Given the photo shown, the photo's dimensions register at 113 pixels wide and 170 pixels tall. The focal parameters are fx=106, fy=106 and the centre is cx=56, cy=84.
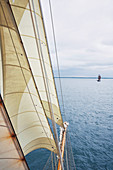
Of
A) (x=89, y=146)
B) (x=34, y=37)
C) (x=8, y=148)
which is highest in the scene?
(x=34, y=37)

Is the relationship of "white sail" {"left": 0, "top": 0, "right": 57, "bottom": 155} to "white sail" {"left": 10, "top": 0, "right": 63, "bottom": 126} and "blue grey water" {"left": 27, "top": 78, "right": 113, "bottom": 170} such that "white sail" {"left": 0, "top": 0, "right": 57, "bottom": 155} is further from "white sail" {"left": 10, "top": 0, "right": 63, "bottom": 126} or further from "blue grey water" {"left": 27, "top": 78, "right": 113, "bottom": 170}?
"blue grey water" {"left": 27, "top": 78, "right": 113, "bottom": 170}

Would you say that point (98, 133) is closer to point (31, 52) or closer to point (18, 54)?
point (31, 52)

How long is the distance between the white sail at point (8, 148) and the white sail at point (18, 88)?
145cm

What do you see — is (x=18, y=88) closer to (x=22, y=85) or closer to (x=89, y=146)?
(x=22, y=85)

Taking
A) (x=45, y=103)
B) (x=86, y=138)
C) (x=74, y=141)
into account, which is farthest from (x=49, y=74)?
(x=86, y=138)

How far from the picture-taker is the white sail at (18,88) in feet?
10.6

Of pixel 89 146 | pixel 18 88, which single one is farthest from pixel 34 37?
pixel 89 146

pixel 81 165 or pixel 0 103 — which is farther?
pixel 81 165

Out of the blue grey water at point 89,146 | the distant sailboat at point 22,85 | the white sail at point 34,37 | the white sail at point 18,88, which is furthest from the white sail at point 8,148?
the blue grey water at point 89,146

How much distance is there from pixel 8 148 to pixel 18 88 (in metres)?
1.86

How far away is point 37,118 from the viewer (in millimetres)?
4340

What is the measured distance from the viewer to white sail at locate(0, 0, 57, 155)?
10.6ft

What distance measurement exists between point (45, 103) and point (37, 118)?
→ 3512 millimetres

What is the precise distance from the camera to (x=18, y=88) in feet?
11.9
